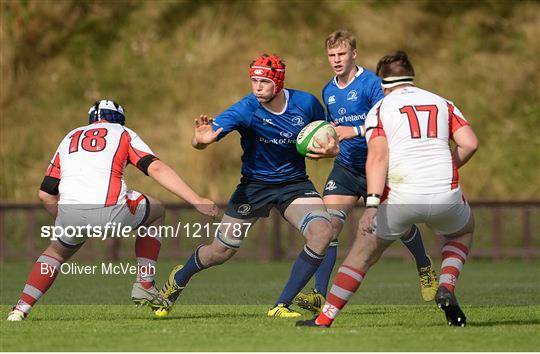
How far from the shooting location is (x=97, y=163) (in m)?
9.52

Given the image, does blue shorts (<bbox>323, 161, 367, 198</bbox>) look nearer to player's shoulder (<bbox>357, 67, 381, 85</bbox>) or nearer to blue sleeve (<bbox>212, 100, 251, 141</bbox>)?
player's shoulder (<bbox>357, 67, 381, 85</bbox>)

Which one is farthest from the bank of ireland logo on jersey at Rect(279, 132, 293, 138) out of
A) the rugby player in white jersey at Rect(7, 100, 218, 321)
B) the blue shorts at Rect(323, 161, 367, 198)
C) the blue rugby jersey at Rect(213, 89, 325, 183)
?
the rugby player in white jersey at Rect(7, 100, 218, 321)

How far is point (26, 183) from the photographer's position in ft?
82.1

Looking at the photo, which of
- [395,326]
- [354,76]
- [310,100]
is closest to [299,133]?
[310,100]

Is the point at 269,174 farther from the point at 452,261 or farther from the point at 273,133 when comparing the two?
the point at 452,261

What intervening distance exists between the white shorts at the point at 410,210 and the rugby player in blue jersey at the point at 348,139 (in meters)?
2.11

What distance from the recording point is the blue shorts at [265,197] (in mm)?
10336

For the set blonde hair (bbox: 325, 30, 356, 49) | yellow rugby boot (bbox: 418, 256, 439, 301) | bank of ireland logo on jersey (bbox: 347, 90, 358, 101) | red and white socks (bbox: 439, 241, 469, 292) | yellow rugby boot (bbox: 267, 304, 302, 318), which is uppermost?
blonde hair (bbox: 325, 30, 356, 49)

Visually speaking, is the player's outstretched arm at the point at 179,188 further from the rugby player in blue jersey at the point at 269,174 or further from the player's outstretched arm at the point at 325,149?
the player's outstretched arm at the point at 325,149

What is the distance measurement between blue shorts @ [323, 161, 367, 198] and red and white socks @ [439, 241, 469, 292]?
1.97 metres

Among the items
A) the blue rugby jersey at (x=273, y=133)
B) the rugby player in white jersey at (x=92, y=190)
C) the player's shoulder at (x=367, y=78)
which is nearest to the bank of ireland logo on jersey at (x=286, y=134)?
the blue rugby jersey at (x=273, y=133)

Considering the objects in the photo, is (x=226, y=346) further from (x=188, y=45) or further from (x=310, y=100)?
(x=188, y=45)

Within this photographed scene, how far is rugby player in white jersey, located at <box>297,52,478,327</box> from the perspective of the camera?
27.8 ft

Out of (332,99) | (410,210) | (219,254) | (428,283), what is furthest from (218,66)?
(410,210)
